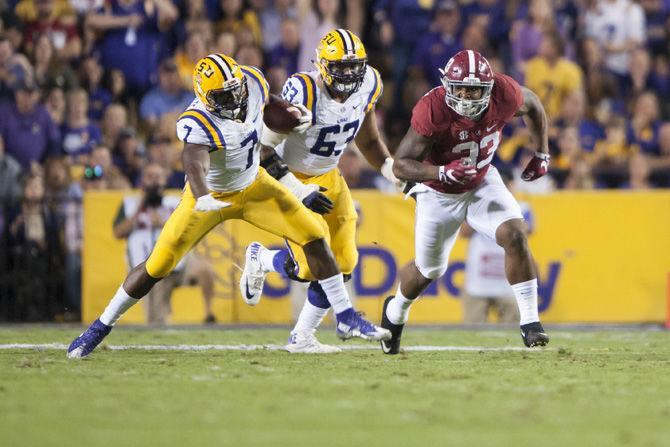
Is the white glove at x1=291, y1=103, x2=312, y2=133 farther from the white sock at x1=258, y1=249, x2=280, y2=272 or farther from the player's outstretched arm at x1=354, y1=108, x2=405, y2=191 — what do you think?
the white sock at x1=258, y1=249, x2=280, y2=272

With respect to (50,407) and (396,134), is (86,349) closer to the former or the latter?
(50,407)

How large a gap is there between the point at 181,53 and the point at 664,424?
8.18 meters

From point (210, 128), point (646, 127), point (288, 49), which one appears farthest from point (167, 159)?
point (646, 127)

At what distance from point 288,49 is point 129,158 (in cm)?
201

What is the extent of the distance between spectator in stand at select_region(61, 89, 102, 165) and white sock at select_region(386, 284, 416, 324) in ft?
15.4

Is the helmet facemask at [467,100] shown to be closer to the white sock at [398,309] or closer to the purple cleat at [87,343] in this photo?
the white sock at [398,309]

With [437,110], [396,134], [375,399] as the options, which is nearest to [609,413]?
[375,399]

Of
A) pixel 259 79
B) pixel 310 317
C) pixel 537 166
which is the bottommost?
pixel 310 317

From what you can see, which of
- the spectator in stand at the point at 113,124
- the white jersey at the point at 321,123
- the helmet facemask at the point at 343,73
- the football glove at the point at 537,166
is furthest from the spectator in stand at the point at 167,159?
the football glove at the point at 537,166

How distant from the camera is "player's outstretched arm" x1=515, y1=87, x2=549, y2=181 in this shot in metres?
7.07

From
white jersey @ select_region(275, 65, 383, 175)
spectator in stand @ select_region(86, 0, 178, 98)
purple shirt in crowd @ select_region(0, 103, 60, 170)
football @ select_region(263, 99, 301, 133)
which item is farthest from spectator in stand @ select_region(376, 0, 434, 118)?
football @ select_region(263, 99, 301, 133)

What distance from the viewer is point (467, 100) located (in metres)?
6.61

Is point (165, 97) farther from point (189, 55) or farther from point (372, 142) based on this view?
point (372, 142)

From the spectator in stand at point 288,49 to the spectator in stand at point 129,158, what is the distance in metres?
1.70
